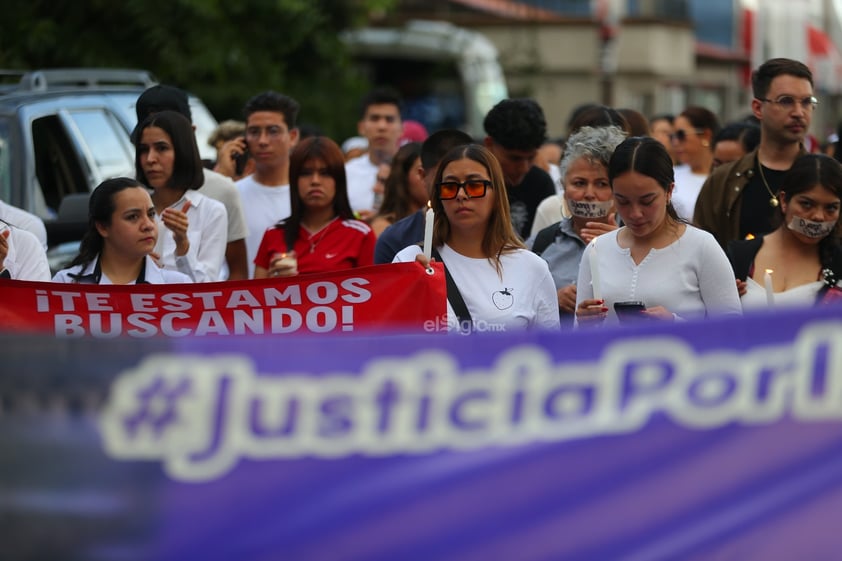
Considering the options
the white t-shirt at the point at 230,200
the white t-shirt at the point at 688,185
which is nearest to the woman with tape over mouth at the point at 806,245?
the white t-shirt at the point at 230,200

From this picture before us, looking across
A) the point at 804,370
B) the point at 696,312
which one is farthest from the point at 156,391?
the point at 696,312

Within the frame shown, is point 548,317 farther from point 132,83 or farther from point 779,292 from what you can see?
point 132,83

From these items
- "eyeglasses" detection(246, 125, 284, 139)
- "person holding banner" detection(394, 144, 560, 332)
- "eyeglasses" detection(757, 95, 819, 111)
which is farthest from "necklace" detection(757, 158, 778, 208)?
"eyeglasses" detection(246, 125, 284, 139)

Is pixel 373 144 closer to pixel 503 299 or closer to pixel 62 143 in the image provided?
pixel 62 143

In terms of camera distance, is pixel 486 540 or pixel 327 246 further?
pixel 327 246

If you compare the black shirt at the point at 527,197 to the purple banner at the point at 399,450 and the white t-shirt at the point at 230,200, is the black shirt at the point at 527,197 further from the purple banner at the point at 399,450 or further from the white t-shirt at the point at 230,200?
the purple banner at the point at 399,450

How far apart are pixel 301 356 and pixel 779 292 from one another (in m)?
3.31

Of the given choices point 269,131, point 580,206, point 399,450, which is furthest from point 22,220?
point 399,450

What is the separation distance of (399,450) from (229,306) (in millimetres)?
2553

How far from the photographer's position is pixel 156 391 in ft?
12.0

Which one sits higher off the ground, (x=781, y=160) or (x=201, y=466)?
(x=781, y=160)

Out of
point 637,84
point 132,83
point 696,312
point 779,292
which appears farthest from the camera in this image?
point 637,84

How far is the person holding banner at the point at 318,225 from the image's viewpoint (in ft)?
25.3

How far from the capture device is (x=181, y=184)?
7.68 m
